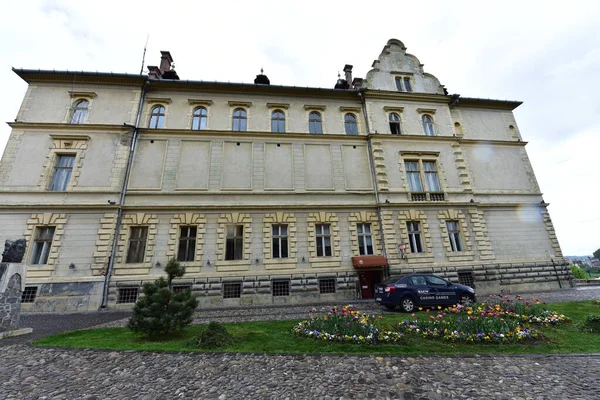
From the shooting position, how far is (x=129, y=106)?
1802cm

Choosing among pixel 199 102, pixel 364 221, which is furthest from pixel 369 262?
pixel 199 102

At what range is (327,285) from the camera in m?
16.2

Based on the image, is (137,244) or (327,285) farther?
(327,285)

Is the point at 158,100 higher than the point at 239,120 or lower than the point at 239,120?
higher

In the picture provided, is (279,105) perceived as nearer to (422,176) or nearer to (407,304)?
(422,176)

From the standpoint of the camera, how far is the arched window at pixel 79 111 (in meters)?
17.5

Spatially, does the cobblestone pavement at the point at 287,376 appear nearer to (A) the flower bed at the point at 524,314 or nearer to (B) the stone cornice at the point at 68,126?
(A) the flower bed at the point at 524,314

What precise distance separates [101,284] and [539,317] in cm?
2061

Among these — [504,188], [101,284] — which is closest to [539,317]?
[504,188]

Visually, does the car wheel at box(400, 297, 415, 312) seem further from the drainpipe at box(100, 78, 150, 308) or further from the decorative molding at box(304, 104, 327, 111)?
the drainpipe at box(100, 78, 150, 308)

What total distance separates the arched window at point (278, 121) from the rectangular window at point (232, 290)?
37.7 feet

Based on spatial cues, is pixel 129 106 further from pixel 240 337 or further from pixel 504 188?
pixel 504 188

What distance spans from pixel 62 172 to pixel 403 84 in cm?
2670

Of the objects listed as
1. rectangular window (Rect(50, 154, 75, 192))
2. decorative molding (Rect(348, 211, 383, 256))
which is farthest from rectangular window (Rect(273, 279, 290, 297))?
rectangular window (Rect(50, 154, 75, 192))
